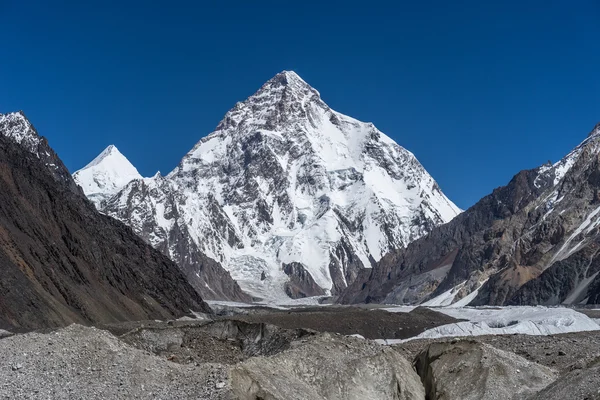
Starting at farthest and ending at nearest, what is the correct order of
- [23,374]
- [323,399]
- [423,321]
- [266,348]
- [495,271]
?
[495,271] → [423,321] → [266,348] → [323,399] → [23,374]

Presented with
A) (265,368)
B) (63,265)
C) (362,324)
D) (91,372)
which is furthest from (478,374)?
(63,265)

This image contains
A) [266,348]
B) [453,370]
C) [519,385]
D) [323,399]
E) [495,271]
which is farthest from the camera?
[495,271]

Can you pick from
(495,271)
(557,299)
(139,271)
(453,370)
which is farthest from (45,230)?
(495,271)

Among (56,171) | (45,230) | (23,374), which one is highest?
(56,171)

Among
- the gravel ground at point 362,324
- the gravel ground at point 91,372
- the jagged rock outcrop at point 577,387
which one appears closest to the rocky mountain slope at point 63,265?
the gravel ground at point 362,324

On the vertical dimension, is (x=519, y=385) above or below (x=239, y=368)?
below

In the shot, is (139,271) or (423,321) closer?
(423,321)

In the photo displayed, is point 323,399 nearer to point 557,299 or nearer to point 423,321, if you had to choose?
point 423,321

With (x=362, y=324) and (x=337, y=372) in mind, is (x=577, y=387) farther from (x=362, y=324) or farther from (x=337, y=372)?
(x=362, y=324)

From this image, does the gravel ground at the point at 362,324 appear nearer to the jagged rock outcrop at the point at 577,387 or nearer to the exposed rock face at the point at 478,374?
the exposed rock face at the point at 478,374
